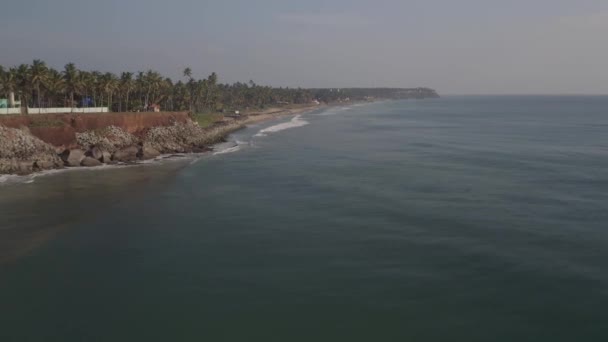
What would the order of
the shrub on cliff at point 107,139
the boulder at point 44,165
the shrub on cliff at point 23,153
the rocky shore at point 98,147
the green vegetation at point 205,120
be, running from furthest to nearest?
the green vegetation at point 205,120, the shrub on cliff at point 107,139, the rocky shore at point 98,147, the boulder at point 44,165, the shrub on cliff at point 23,153

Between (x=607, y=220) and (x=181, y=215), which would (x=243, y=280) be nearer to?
(x=181, y=215)

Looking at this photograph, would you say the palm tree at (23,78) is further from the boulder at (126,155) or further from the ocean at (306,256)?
the ocean at (306,256)

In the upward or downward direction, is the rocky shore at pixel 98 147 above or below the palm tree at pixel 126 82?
below

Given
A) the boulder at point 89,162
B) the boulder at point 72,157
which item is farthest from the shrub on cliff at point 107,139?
the boulder at point 89,162

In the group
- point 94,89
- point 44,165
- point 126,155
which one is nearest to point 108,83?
point 94,89

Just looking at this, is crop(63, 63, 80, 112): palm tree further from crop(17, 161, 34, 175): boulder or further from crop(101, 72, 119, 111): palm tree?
crop(17, 161, 34, 175): boulder

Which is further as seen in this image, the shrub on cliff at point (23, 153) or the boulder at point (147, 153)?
the boulder at point (147, 153)
